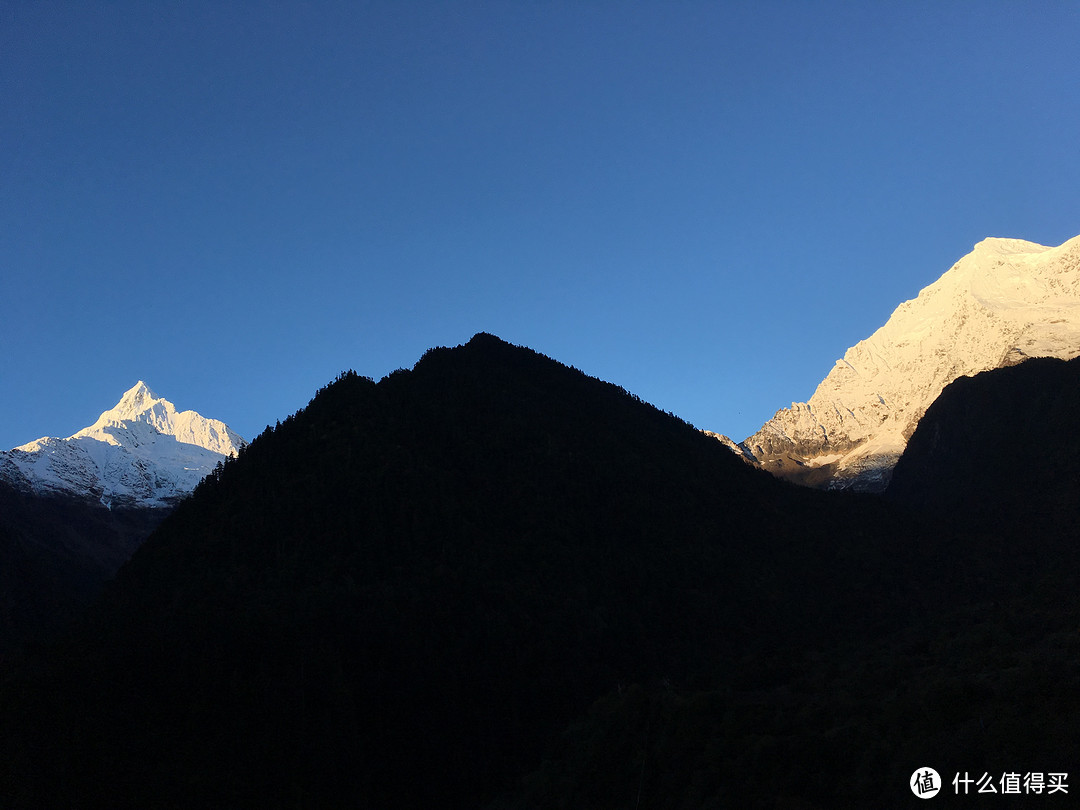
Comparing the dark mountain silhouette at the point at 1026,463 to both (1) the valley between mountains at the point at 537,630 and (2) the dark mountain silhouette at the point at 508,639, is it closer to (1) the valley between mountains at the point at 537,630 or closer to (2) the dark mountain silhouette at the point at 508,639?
(1) the valley between mountains at the point at 537,630

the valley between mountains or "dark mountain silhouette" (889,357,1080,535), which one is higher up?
"dark mountain silhouette" (889,357,1080,535)

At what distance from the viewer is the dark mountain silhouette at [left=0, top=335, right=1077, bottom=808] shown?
73375mm

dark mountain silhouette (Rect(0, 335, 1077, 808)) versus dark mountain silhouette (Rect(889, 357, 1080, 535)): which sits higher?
dark mountain silhouette (Rect(889, 357, 1080, 535))

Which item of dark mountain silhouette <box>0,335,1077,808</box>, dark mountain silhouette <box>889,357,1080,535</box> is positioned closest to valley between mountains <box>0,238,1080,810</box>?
dark mountain silhouette <box>0,335,1077,808</box>

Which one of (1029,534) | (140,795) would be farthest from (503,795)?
(1029,534)

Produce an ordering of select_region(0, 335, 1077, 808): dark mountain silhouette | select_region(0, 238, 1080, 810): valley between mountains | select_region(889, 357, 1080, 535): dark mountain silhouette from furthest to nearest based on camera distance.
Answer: select_region(889, 357, 1080, 535): dark mountain silhouette, select_region(0, 335, 1077, 808): dark mountain silhouette, select_region(0, 238, 1080, 810): valley between mountains

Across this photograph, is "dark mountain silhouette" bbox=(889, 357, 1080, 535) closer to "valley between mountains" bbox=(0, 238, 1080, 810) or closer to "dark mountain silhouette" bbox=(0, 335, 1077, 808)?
"valley between mountains" bbox=(0, 238, 1080, 810)

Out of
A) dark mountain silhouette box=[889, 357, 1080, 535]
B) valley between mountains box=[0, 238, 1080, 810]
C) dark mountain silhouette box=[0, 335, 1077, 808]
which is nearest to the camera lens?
valley between mountains box=[0, 238, 1080, 810]

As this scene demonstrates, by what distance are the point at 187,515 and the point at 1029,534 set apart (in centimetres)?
15094

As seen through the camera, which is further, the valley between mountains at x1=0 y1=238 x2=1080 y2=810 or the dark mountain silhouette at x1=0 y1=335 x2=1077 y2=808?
the dark mountain silhouette at x1=0 y1=335 x2=1077 y2=808

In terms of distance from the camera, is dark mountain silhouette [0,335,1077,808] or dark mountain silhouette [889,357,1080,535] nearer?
dark mountain silhouette [0,335,1077,808]

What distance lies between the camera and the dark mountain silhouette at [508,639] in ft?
241

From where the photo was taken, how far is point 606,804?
74438mm

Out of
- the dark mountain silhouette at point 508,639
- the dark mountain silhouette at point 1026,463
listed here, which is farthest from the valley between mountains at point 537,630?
the dark mountain silhouette at point 1026,463
